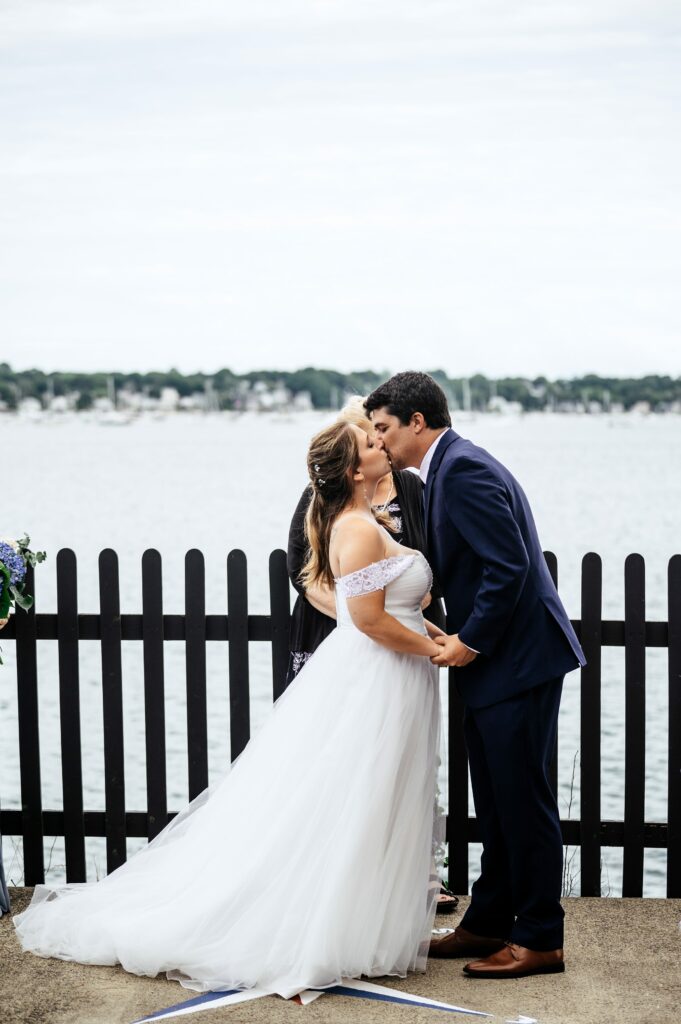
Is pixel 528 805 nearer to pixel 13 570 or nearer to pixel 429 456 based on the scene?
pixel 429 456

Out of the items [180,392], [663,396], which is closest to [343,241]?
[180,392]

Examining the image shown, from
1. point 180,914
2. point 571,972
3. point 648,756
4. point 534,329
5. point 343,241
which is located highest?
point 343,241

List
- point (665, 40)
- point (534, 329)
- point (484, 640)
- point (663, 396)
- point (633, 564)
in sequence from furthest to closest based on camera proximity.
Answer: point (534, 329)
point (663, 396)
point (665, 40)
point (633, 564)
point (484, 640)

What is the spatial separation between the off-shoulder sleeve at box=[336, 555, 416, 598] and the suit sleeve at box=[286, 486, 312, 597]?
57 cm

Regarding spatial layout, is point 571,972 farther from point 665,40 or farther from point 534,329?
point 534,329

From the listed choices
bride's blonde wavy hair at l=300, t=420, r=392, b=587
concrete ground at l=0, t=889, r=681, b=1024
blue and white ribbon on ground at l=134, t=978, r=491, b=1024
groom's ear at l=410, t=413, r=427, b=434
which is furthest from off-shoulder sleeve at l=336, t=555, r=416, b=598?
blue and white ribbon on ground at l=134, t=978, r=491, b=1024

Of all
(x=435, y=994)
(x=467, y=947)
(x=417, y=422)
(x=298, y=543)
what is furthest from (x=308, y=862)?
(x=417, y=422)

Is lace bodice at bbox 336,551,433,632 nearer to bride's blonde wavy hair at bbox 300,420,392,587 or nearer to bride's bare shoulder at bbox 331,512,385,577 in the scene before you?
bride's bare shoulder at bbox 331,512,385,577

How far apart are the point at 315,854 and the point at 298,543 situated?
1.24m

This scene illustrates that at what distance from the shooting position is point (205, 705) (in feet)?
16.1

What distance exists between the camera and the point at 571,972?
12.9 feet

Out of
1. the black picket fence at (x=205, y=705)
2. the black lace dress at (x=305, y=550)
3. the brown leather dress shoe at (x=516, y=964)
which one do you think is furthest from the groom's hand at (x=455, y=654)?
the brown leather dress shoe at (x=516, y=964)

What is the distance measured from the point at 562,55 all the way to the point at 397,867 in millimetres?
43690

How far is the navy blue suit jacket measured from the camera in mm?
3662
